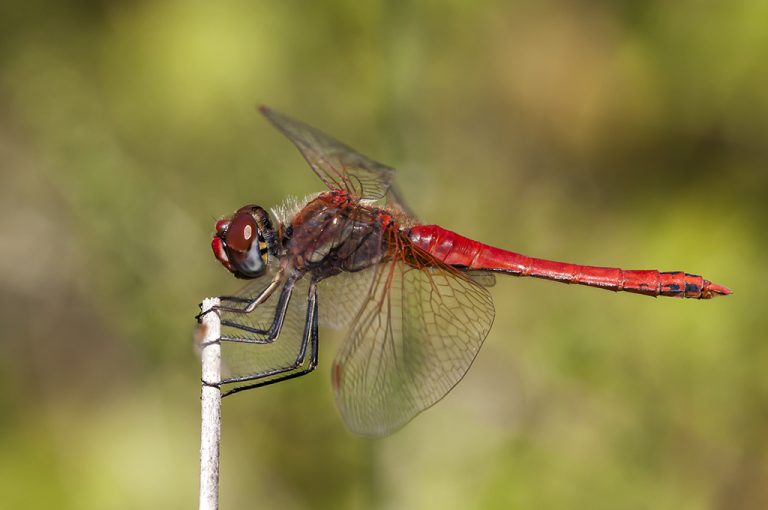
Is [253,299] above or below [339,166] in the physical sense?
below

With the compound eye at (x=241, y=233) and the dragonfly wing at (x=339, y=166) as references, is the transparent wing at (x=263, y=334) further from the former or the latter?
the dragonfly wing at (x=339, y=166)

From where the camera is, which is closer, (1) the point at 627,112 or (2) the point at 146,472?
(2) the point at 146,472

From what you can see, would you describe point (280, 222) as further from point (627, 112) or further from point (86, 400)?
point (627, 112)

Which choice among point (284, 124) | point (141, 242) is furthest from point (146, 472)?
point (284, 124)

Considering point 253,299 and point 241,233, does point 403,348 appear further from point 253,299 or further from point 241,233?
point 241,233

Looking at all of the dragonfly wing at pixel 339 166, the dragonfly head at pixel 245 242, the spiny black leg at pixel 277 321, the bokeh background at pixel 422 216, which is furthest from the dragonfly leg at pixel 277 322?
the bokeh background at pixel 422 216

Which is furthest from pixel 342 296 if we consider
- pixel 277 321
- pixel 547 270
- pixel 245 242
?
pixel 547 270

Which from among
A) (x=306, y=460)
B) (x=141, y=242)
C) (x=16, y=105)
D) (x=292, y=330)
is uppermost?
(x=16, y=105)
